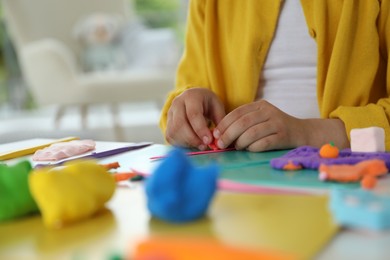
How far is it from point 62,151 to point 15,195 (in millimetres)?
283

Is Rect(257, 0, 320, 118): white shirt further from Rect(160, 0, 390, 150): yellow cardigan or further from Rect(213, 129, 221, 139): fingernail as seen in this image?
Rect(213, 129, 221, 139): fingernail

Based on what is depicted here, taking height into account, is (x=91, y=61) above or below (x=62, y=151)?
below

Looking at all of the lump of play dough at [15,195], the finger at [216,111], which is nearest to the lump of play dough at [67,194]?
the lump of play dough at [15,195]

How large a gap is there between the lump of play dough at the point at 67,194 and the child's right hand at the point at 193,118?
0.33 metres

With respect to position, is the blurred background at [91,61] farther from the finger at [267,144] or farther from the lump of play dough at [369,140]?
the lump of play dough at [369,140]

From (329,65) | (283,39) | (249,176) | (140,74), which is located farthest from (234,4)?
(140,74)

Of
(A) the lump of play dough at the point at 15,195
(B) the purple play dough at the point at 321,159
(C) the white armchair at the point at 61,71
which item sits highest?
(A) the lump of play dough at the point at 15,195

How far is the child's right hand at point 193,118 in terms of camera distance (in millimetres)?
773

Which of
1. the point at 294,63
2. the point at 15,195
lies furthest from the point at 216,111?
the point at 15,195

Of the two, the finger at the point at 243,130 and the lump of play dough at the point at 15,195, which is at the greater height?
the lump of play dough at the point at 15,195

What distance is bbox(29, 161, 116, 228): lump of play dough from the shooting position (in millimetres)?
416

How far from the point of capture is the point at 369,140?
0.59 meters

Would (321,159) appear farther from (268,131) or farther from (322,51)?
(322,51)

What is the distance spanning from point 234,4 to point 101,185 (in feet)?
2.01
